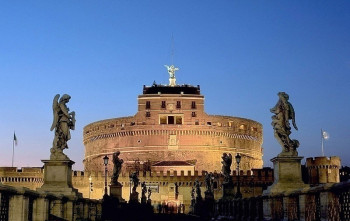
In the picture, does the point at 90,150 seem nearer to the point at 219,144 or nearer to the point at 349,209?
the point at 219,144

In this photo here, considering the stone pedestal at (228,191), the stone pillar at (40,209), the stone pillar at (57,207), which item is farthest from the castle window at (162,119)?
the stone pillar at (40,209)

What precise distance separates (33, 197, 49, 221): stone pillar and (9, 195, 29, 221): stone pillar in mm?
1684

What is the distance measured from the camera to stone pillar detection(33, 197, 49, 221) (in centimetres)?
1389

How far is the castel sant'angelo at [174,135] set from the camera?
361 feet

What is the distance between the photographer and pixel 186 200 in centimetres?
9200

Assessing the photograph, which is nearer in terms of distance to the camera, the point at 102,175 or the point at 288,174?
the point at 288,174

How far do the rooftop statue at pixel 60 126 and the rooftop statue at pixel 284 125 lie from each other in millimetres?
6933

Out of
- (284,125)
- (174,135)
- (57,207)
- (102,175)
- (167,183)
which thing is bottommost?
(57,207)

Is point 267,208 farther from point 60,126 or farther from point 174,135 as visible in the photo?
point 174,135

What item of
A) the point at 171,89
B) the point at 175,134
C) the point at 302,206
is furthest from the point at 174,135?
the point at 302,206

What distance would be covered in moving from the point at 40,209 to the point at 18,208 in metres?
2.34

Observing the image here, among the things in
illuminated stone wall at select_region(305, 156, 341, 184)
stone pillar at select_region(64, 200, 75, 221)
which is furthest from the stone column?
illuminated stone wall at select_region(305, 156, 341, 184)

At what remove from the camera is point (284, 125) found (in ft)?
60.3

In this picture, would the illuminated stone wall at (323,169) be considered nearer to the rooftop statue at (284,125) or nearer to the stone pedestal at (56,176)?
the rooftop statue at (284,125)
